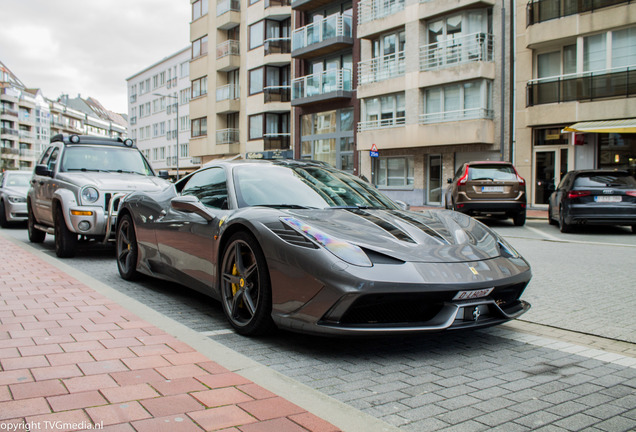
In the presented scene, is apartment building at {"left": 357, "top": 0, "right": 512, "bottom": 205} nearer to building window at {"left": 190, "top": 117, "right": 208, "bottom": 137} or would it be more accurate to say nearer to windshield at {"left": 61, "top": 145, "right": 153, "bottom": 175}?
windshield at {"left": 61, "top": 145, "right": 153, "bottom": 175}

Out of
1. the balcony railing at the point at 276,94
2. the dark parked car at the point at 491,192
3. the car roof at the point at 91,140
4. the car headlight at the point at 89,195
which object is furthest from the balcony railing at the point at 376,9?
the car headlight at the point at 89,195

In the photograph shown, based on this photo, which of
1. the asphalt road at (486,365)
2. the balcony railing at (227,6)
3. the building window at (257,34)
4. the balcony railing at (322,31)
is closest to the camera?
the asphalt road at (486,365)

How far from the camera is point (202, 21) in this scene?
49.7 meters

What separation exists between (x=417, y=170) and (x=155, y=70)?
52.2m

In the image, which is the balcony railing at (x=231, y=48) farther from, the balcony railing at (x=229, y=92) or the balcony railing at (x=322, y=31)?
the balcony railing at (x=322, y=31)

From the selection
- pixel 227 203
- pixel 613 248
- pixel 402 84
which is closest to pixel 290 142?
pixel 402 84

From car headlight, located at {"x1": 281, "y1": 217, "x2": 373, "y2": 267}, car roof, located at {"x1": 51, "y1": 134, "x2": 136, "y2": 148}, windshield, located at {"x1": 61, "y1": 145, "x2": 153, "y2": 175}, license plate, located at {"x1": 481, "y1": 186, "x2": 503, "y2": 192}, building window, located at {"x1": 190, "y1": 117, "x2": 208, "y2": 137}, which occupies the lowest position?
car headlight, located at {"x1": 281, "y1": 217, "x2": 373, "y2": 267}

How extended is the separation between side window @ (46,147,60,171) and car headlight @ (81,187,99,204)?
1495 millimetres

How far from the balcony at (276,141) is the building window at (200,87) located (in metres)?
10.7

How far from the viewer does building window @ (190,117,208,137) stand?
4984cm

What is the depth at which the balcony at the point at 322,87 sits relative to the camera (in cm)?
3391

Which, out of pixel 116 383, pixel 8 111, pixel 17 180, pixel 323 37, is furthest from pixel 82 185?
pixel 8 111

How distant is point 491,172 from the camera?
15461 mm

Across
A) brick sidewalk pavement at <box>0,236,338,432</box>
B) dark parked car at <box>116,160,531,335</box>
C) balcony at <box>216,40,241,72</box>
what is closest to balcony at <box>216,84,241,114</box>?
balcony at <box>216,40,241,72</box>
